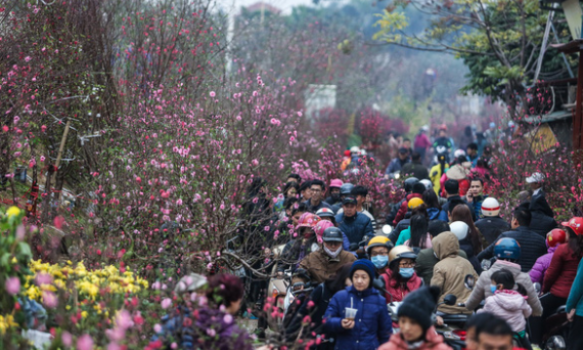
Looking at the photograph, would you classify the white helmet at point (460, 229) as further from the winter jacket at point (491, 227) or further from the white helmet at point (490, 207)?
the white helmet at point (490, 207)

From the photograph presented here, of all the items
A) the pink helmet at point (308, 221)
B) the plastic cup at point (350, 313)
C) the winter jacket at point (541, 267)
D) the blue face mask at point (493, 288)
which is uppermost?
the pink helmet at point (308, 221)

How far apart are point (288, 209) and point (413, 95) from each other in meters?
54.0

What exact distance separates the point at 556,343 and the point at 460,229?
1723 millimetres

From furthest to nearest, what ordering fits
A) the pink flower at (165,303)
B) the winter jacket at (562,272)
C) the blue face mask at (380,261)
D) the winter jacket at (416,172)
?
the winter jacket at (416,172)
the winter jacket at (562,272)
the blue face mask at (380,261)
the pink flower at (165,303)

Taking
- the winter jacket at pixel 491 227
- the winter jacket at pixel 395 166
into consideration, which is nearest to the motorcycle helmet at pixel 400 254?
the winter jacket at pixel 491 227

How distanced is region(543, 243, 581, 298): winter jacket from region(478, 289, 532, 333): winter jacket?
2047mm

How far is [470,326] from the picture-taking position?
5.29 m

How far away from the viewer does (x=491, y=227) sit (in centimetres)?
1085

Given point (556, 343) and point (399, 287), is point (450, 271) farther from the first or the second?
point (556, 343)

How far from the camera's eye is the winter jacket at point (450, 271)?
7.93 meters

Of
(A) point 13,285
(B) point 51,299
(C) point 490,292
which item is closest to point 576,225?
(C) point 490,292

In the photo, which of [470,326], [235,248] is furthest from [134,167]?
[470,326]

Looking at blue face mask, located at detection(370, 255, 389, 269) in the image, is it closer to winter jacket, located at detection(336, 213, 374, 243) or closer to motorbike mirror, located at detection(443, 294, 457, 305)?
motorbike mirror, located at detection(443, 294, 457, 305)

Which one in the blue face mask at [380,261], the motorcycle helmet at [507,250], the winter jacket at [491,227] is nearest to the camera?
the motorcycle helmet at [507,250]
